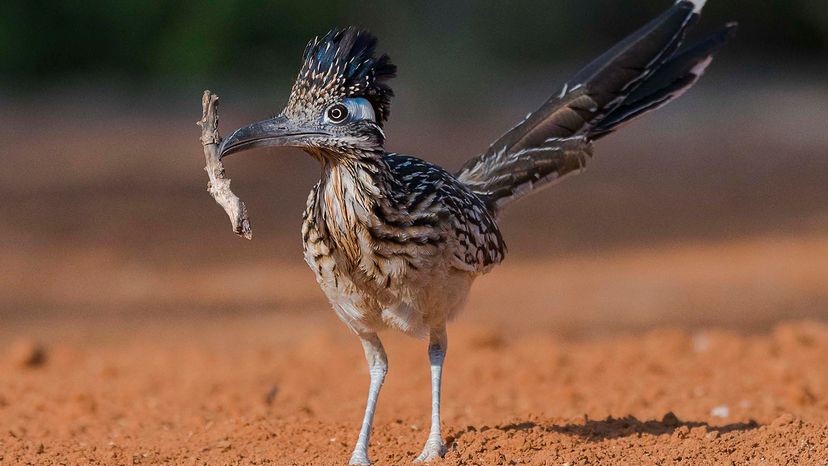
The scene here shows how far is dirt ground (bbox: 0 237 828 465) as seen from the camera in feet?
20.2

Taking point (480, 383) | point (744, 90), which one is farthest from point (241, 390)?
point (744, 90)

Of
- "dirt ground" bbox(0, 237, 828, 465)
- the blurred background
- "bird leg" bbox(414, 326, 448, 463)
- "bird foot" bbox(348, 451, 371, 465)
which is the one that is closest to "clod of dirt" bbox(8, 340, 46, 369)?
"dirt ground" bbox(0, 237, 828, 465)

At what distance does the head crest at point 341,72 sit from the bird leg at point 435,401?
4.59ft

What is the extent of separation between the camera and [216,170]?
17.6 feet

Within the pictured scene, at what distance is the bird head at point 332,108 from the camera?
5.22 m

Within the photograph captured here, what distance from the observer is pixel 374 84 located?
5480 millimetres

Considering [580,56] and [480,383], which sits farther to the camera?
[580,56]

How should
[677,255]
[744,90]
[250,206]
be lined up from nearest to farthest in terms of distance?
[677,255], [250,206], [744,90]

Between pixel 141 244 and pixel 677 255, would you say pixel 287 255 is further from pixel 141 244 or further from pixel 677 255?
pixel 677 255

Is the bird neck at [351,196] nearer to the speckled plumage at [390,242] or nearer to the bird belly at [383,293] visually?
the speckled plumage at [390,242]

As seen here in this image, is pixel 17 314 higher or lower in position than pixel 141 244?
lower

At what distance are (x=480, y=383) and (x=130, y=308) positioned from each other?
507 cm

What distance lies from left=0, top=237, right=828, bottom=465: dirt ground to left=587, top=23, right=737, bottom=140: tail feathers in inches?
68.0

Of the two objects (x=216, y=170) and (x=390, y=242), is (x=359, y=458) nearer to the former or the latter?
(x=390, y=242)
